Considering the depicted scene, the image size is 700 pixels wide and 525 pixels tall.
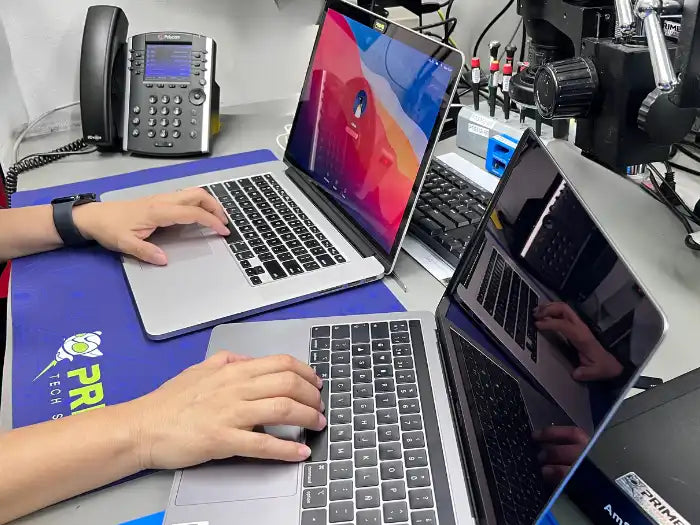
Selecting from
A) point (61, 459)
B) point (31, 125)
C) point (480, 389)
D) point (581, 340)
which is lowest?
point (31, 125)

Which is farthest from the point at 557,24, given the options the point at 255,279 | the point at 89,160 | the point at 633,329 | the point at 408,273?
the point at 89,160

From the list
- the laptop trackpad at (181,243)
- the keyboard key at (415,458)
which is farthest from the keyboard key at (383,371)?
the laptop trackpad at (181,243)

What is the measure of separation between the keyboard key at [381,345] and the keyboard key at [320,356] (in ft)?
0.17

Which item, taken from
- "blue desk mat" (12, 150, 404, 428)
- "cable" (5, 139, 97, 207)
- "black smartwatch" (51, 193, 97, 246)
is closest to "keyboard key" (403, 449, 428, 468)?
"blue desk mat" (12, 150, 404, 428)

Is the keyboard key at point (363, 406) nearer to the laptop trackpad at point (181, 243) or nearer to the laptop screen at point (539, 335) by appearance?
the laptop screen at point (539, 335)

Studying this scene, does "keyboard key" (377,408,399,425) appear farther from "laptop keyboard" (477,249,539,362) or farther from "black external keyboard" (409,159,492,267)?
"black external keyboard" (409,159,492,267)

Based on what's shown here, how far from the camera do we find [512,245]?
559 millimetres

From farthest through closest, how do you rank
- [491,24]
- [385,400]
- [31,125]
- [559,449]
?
[491,24] → [31,125] → [385,400] → [559,449]

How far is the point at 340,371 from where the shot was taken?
66 cm

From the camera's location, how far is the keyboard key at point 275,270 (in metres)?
0.82

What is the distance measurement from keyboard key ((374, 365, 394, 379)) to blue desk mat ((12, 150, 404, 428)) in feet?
0.44

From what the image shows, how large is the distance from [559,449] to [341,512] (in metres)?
0.20

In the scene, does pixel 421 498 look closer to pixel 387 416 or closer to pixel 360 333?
pixel 387 416

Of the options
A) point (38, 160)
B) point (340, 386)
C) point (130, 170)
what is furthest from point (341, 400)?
point (38, 160)
